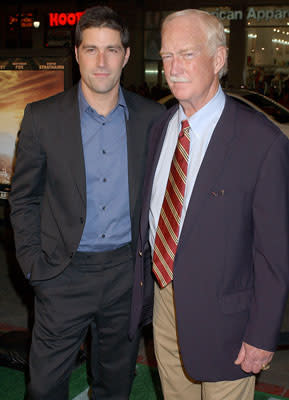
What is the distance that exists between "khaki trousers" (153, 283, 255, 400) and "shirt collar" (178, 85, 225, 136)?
699 mm

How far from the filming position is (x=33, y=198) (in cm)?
266

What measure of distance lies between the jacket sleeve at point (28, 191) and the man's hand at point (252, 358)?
3.68ft

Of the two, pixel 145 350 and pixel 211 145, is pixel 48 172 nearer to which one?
pixel 211 145

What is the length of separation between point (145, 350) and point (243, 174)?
2.47 meters

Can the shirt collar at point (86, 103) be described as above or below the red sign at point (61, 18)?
below

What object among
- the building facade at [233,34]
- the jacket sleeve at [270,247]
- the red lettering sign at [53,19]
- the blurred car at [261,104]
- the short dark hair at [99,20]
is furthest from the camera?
the building facade at [233,34]

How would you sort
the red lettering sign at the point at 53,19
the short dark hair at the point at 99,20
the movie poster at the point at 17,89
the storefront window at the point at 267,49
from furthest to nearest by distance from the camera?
the storefront window at the point at 267,49 < the red lettering sign at the point at 53,19 < the movie poster at the point at 17,89 < the short dark hair at the point at 99,20

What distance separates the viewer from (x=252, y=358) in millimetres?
2057

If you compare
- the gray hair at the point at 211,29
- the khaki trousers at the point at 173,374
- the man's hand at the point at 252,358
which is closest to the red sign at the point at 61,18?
the gray hair at the point at 211,29

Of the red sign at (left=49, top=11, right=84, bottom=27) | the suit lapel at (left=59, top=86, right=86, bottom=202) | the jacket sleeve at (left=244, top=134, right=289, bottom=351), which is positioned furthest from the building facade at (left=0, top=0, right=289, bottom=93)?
the jacket sleeve at (left=244, top=134, right=289, bottom=351)

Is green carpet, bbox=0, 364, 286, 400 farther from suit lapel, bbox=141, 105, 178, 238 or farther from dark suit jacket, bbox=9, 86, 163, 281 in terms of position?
suit lapel, bbox=141, 105, 178, 238

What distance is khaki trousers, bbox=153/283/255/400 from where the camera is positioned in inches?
87.5

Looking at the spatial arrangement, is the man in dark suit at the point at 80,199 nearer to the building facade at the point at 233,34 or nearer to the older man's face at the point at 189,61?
the older man's face at the point at 189,61

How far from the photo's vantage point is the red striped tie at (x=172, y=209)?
7.08 ft
